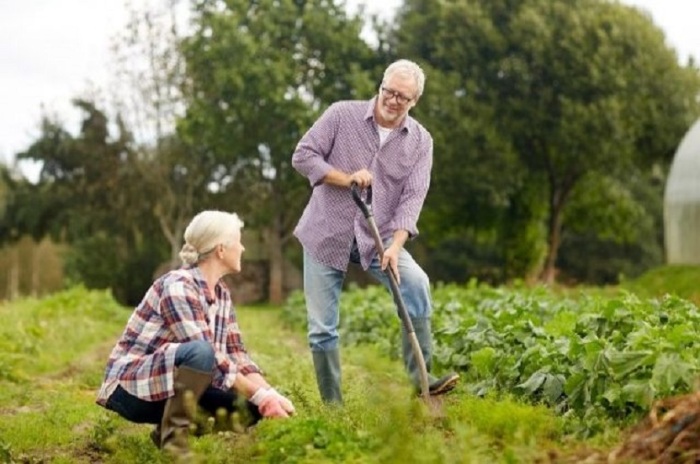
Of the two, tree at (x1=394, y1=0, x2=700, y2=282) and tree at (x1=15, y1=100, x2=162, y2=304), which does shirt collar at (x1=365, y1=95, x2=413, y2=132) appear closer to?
tree at (x1=394, y1=0, x2=700, y2=282)

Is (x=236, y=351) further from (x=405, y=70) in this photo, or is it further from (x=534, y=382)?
(x=405, y=70)

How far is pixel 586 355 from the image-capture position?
5531 millimetres

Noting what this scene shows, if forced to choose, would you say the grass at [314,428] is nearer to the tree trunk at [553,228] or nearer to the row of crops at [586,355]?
the row of crops at [586,355]

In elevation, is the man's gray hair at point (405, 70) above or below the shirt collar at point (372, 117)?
above

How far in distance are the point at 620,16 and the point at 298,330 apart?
15669 millimetres

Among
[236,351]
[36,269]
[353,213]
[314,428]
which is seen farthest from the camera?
[36,269]

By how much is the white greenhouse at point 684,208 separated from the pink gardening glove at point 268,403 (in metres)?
17.7

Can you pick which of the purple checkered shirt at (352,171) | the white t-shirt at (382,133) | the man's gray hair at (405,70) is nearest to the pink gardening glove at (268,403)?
the purple checkered shirt at (352,171)

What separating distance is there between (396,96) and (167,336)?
1.81m

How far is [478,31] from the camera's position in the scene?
28.9 m

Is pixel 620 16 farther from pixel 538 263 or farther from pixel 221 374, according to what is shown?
pixel 221 374

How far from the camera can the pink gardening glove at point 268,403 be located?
5.06 metres

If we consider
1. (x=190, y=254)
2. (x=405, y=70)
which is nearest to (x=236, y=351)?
(x=190, y=254)

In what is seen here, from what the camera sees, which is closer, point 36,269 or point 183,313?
point 183,313
